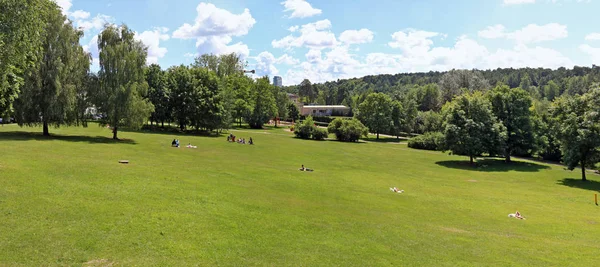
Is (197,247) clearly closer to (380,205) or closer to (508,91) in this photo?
(380,205)

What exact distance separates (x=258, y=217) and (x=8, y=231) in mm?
11081

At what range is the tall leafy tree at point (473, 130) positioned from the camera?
61.7 metres

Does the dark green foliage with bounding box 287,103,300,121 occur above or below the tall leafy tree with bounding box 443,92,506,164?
above

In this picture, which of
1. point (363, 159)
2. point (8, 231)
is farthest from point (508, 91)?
point (8, 231)

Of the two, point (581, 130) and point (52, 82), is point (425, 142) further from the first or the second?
point (52, 82)

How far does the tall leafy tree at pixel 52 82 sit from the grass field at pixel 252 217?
33.0ft

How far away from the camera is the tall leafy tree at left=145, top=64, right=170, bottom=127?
78188mm

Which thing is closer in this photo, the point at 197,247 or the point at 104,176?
the point at 197,247

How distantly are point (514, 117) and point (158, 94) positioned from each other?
6993 centimetres

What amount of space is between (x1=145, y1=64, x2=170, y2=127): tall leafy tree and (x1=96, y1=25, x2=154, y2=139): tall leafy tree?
2236 centimetres

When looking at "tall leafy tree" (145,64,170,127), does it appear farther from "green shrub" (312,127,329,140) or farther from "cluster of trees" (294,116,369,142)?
"green shrub" (312,127,329,140)

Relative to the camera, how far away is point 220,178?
30.7 metres

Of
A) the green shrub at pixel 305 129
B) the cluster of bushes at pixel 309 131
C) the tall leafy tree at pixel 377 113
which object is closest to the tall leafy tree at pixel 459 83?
the tall leafy tree at pixel 377 113

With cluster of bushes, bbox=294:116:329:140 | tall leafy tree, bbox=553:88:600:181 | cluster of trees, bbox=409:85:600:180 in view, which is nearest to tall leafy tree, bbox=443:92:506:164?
cluster of trees, bbox=409:85:600:180
